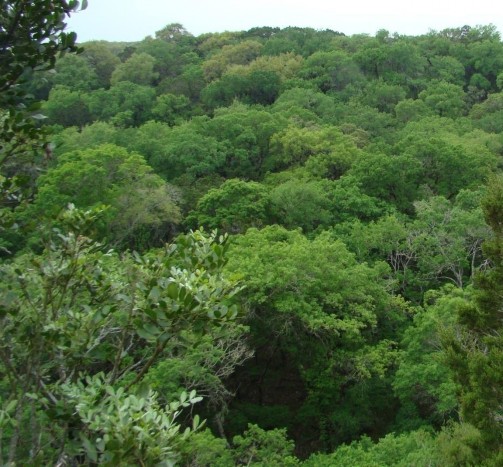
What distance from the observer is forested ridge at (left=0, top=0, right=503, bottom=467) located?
217 cm

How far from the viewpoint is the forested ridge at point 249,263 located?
7.13 ft

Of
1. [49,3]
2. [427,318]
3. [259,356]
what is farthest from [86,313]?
[259,356]

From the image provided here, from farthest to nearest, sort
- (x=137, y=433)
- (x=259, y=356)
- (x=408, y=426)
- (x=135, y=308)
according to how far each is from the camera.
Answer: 1. (x=259, y=356)
2. (x=408, y=426)
3. (x=135, y=308)
4. (x=137, y=433)

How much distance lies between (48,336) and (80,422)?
0.35 m

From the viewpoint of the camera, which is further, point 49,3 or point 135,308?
point 49,3

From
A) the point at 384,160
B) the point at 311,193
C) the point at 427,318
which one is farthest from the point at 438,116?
the point at 427,318

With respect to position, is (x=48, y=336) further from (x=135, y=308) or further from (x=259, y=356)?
(x=259, y=356)

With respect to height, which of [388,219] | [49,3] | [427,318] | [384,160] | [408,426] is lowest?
[408,426]

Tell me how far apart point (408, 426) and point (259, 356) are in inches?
156

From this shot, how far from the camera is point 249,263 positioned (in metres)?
11.8

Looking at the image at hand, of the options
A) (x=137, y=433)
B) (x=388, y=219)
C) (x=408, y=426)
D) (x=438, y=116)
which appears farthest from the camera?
(x=438, y=116)

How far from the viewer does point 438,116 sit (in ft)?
90.7

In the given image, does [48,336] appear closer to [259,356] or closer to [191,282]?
[191,282]

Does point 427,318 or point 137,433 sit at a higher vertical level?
point 137,433
